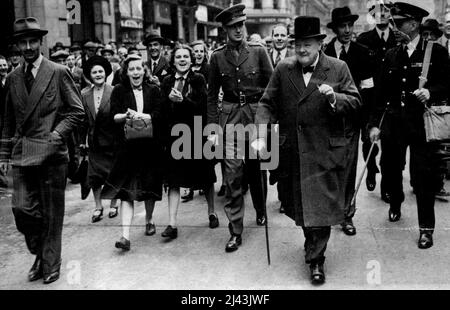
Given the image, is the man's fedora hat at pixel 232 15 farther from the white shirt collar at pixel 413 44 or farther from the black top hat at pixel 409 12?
the white shirt collar at pixel 413 44

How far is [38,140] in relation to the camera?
4.65 metres

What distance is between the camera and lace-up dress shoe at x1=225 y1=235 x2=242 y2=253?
543cm

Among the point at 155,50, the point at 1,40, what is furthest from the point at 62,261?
the point at 1,40

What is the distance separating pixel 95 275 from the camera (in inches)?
192

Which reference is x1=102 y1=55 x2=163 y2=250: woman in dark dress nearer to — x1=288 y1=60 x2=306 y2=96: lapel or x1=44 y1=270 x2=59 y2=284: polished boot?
x1=44 y1=270 x2=59 y2=284: polished boot

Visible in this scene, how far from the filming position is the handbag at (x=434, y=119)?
5297 mm

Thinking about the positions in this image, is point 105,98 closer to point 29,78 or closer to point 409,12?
point 29,78

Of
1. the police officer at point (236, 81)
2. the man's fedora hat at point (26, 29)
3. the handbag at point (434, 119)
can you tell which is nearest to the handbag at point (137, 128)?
the police officer at point (236, 81)

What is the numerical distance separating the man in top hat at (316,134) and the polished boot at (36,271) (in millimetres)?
2342

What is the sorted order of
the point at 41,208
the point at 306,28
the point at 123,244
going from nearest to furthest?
the point at 306,28, the point at 41,208, the point at 123,244

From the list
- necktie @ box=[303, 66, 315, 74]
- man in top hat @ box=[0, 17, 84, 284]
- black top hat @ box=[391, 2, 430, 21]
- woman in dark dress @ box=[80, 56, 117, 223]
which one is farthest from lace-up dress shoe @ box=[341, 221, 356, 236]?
man in top hat @ box=[0, 17, 84, 284]

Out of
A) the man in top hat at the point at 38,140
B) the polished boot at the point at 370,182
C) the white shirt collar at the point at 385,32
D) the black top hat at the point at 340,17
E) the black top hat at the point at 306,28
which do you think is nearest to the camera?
the black top hat at the point at 306,28

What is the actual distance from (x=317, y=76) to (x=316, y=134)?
1.64ft

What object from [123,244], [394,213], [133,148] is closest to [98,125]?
[133,148]
